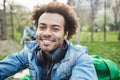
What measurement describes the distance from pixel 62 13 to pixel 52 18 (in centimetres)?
12

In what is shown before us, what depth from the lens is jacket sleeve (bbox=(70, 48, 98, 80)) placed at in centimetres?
222

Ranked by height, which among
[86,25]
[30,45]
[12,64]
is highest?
[30,45]

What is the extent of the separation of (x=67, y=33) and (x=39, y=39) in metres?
0.29

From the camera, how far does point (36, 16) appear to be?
8.77 ft

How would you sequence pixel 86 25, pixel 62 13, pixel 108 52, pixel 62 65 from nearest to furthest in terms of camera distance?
pixel 62 65, pixel 62 13, pixel 108 52, pixel 86 25

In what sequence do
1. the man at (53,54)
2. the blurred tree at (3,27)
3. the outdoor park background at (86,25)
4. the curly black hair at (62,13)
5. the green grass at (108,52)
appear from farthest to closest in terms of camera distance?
the blurred tree at (3,27) → the outdoor park background at (86,25) → the green grass at (108,52) → the curly black hair at (62,13) → the man at (53,54)

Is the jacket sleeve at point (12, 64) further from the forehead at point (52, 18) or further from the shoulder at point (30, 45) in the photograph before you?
the forehead at point (52, 18)

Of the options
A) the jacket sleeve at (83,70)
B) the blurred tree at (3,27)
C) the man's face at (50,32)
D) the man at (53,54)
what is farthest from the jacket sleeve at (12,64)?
the blurred tree at (3,27)

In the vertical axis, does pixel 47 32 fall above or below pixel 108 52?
above

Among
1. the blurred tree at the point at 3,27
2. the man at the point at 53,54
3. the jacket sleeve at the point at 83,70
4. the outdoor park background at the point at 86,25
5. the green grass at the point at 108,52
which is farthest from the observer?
the blurred tree at the point at 3,27

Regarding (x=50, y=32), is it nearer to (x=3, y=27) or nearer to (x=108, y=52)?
(x=108, y=52)

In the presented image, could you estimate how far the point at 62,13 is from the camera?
253 cm

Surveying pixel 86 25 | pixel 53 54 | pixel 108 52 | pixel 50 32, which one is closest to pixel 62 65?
pixel 53 54

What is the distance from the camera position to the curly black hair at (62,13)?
2.52 m
